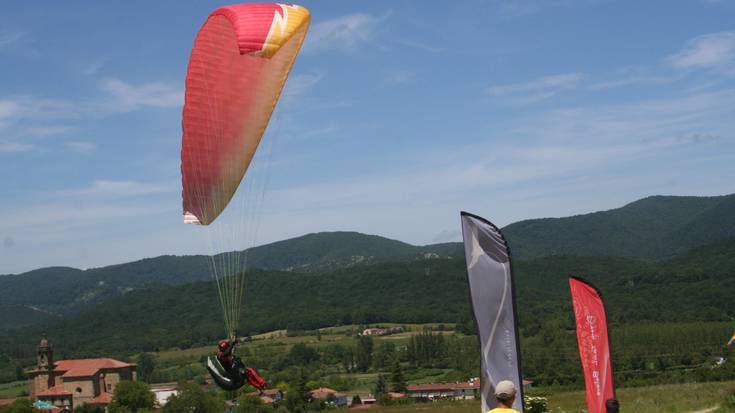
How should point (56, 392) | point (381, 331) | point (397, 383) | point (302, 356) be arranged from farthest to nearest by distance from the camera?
point (381, 331), point (302, 356), point (397, 383), point (56, 392)

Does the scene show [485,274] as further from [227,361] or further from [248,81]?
[248,81]

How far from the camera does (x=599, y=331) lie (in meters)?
13.3

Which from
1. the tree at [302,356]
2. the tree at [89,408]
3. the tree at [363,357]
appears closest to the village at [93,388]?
the tree at [89,408]

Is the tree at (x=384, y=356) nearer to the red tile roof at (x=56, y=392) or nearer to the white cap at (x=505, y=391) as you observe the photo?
the red tile roof at (x=56, y=392)

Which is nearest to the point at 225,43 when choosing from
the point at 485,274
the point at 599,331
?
the point at 485,274

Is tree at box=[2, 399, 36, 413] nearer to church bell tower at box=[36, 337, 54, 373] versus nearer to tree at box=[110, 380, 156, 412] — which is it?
tree at box=[110, 380, 156, 412]

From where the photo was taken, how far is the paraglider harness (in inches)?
571

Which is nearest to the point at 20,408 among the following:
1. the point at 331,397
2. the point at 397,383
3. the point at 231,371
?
the point at 331,397

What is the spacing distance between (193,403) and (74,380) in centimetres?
2925

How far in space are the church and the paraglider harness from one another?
73.2 meters

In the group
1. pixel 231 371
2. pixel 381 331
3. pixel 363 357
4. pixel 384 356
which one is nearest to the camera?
pixel 231 371

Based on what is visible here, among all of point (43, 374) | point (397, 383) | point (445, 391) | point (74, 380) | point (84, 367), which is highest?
point (84, 367)

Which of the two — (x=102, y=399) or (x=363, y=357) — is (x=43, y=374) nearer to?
(x=102, y=399)

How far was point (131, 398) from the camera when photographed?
69.2 meters
